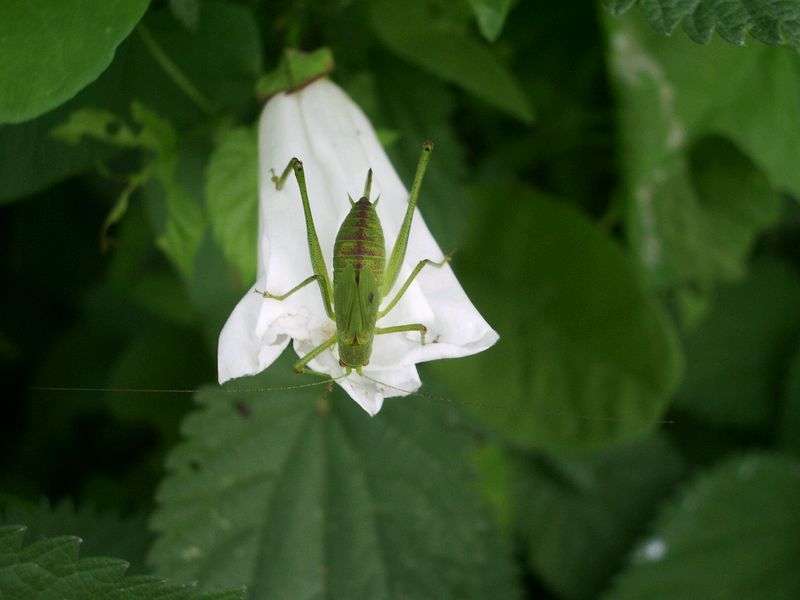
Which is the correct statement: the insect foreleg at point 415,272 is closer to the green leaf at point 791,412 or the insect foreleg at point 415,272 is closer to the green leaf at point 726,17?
the green leaf at point 726,17

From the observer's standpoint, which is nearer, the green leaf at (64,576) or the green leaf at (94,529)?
the green leaf at (64,576)

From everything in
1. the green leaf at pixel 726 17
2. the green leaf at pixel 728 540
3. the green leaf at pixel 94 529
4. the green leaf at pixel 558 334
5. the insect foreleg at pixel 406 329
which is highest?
the green leaf at pixel 726 17

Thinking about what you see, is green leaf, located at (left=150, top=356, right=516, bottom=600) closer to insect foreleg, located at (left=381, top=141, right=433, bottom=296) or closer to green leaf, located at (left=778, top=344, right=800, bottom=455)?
insect foreleg, located at (left=381, top=141, right=433, bottom=296)

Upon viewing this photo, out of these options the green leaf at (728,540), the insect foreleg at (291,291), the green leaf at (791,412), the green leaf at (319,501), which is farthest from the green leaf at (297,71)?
the green leaf at (791,412)

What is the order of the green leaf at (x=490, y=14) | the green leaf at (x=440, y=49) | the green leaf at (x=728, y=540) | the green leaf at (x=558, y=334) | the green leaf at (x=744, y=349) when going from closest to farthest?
the green leaf at (x=490, y=14) < the green leaf at (x=440, y=49) < the green leaf at (x=558, y=334) < the green leaf at (x=728, y=540) < the green leaf at (x=744, y=349)

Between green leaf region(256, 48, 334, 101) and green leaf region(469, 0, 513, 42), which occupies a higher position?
green leaf region(469, 0, 513, 42)

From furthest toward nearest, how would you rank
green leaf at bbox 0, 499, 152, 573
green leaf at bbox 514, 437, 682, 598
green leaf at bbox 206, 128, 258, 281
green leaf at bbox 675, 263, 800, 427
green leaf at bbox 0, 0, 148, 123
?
green leaf at bbox 675, 263, 800, 427 < green leaf at bbox 514, 437, 682, 598 < green leaf at bbox 0, 499, 152, 573 < green leaf at bbox 206, 128, 258, 281 < green leaf at bbox 0, 0, 148, 123

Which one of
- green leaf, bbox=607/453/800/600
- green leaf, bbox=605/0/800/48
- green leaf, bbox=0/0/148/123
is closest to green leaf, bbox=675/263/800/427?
green leaf, bbox=607/453/800/600
